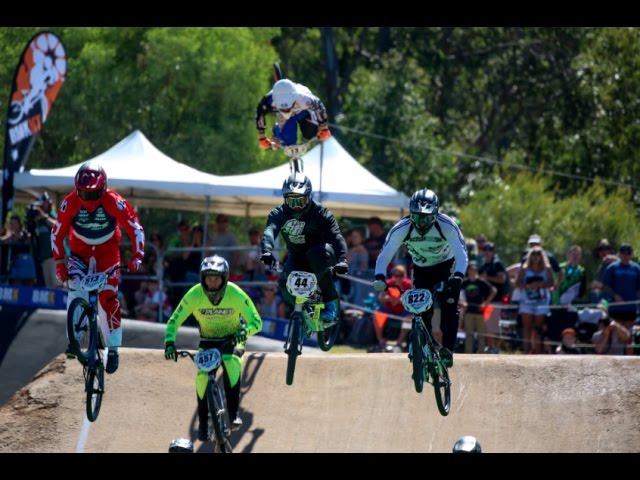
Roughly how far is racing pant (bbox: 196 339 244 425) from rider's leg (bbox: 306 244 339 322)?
55.0 inches

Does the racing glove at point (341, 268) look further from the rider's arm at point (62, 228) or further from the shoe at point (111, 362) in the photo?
the rider's arm at point (62, 228)

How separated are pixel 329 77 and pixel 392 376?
70.1 ft

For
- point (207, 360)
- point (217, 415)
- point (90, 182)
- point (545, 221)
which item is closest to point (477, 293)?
point (207, 360)

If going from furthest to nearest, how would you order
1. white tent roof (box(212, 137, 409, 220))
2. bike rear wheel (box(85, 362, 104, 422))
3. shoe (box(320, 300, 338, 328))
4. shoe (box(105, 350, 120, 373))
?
white tent roof (box(212, 137, 409, 220))
shoe (box(320, 300, 338, 328))
shoe (box(105, 350, 120, 373))
bike rear wheel (box(85, 362, 104, 422))

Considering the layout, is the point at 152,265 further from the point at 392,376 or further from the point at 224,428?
the point at 224,428

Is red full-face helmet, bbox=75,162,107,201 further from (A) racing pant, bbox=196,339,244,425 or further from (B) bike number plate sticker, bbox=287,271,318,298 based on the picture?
(B) bike number plate sticker, bbox=287,271,318,298

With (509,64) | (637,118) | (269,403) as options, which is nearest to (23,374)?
(269,403)

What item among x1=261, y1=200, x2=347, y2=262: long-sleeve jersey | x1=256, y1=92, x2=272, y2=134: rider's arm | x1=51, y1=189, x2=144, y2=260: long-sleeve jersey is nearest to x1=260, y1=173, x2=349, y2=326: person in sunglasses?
x1=261, y1=200, x2=347, y2=262: long-sleeve jersey

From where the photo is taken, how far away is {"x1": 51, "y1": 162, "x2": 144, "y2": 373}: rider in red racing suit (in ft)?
49.0

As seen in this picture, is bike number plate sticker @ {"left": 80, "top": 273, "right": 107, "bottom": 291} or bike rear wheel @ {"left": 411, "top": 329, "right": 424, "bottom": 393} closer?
bike number plate sticker @ {"left": 80, "top": 273, "right": 107, "bottom": 291}

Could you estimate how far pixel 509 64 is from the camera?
40.4 metres

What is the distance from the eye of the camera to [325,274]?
1593 cm

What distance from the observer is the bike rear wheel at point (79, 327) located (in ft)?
48.3

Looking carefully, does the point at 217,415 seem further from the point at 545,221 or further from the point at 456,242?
the point at 545,221
